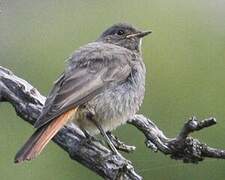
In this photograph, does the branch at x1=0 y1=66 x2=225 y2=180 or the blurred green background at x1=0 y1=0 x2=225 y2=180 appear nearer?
the branch at x1=0 y1=66 x2=225 y2=180

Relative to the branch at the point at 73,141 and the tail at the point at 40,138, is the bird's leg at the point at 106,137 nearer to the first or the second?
the branch at the point at 73,141

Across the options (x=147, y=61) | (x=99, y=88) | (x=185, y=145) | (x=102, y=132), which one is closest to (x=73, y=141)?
(x=102, y=132)

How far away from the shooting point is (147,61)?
18.6m

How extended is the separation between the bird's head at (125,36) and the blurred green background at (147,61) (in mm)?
1164

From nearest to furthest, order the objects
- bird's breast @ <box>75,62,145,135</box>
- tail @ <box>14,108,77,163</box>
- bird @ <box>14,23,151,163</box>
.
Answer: tail @ <box>14,108,77,163</box> < bird @ <box>14,23,151,163</box> < bird's breast @ <box>75,62,145,135</box>

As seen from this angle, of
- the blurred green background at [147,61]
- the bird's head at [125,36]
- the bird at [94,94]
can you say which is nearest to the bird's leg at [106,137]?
the bird at [94,94]

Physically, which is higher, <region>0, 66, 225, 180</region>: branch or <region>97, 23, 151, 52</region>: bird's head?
<region>97, 23, 151, 52</region>: bird's head

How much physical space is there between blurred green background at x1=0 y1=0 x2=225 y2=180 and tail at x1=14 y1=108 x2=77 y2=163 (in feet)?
7.14

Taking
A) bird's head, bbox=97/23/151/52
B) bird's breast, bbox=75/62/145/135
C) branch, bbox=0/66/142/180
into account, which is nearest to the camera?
branch, bbox=0/66/142/180

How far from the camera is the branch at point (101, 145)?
9227 millimetres

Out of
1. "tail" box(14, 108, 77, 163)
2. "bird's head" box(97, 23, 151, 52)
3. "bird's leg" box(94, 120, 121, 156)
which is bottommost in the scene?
"tail" box(14, 108, 77, 163)

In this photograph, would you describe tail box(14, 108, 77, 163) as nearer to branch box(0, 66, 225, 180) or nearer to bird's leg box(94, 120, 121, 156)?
branch box(0, 66, 225, 180)

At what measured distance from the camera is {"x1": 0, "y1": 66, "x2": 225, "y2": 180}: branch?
363 inches

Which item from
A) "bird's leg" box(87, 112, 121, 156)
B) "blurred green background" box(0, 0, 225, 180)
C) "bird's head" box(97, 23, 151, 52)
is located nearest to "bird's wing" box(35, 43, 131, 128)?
"bird's leg" box(87, 112, 121, 156)
